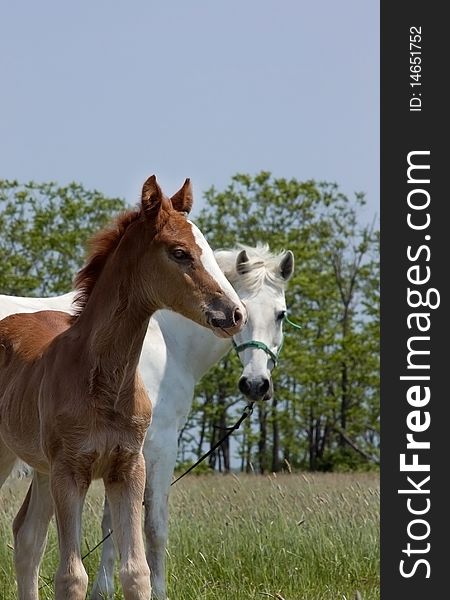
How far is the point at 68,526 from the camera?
15.0 feet

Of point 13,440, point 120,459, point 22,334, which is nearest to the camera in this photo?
point 120,459

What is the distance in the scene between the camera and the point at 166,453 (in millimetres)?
6863

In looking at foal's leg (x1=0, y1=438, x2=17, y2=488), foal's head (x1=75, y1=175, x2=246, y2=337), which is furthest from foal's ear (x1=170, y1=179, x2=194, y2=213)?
foal's leg (x1=0, y1=438, x2=17, y2=488)

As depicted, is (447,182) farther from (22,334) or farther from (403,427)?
(22,334)

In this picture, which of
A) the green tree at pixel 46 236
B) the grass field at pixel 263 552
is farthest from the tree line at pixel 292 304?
the grass field at pixel 263 552

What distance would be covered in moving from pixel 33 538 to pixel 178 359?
1.94 m

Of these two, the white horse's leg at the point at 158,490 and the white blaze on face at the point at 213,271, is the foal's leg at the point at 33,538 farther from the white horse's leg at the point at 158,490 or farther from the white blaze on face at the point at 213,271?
the white blaze on face at the point at 213,271

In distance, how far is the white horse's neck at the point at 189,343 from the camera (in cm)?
738

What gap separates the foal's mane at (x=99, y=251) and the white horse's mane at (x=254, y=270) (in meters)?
2.25

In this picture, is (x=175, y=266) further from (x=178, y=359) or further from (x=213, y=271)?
A: (x=178, y=359)

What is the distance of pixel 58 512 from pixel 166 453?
2293mm

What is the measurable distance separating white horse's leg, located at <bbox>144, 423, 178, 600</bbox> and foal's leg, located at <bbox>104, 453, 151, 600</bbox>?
2.05 m

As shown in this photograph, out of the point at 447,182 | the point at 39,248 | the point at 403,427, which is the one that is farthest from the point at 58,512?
the point at 39,248

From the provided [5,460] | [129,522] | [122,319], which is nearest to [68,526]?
[129,522]
